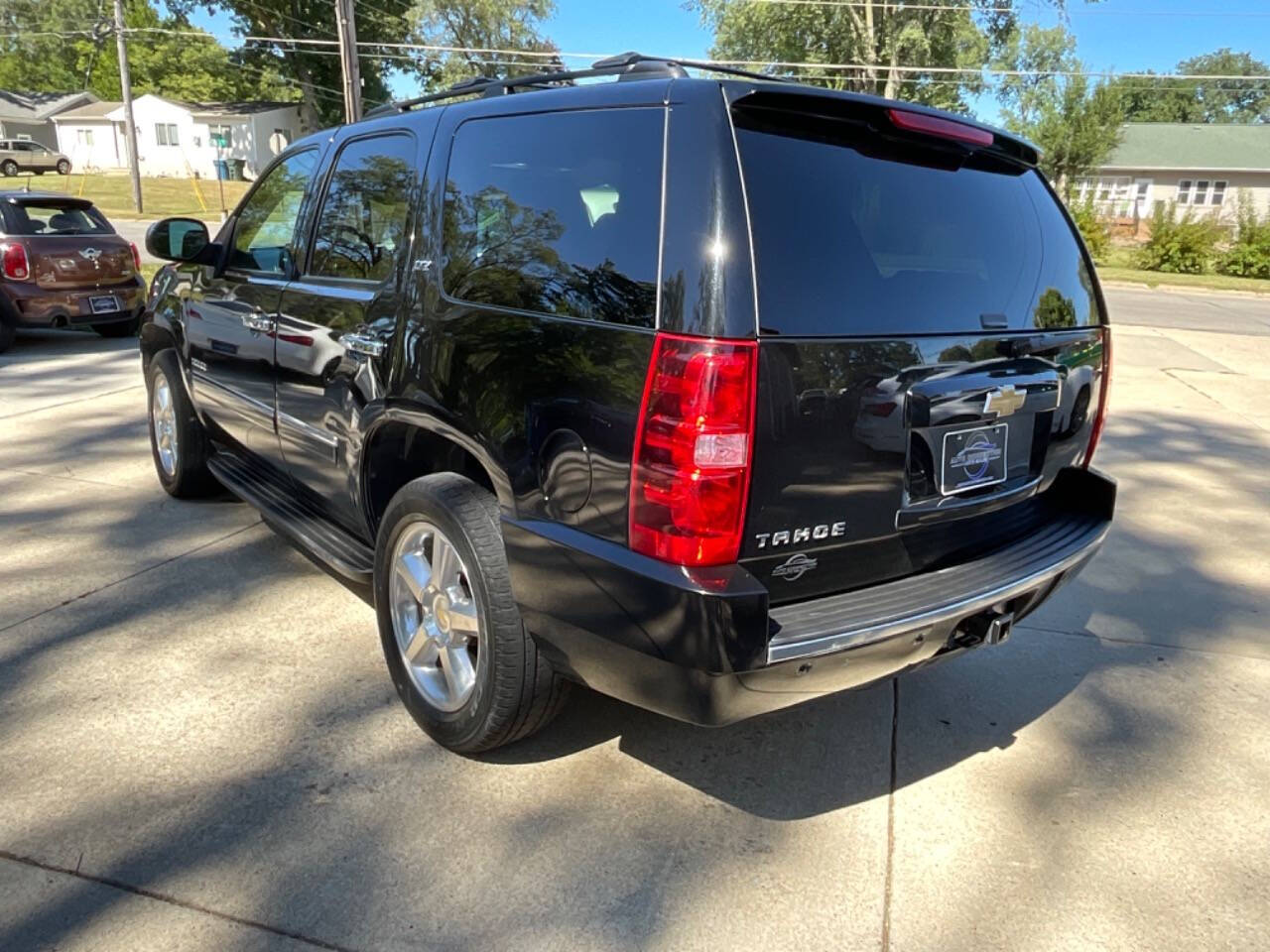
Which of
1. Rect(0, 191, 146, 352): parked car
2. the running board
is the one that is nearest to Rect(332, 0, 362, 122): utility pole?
Rect(0, 191, 146, 352): parked car

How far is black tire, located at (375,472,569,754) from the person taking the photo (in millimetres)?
2545

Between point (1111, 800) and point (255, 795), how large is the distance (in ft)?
8.23

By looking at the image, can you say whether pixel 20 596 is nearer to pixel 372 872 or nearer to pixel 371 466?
pixel 371 466

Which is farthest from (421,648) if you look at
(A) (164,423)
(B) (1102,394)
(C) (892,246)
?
(A) (164,423)

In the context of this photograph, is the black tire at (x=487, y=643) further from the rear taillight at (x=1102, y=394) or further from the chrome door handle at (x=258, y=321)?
the rear taillight at (x=1102, y=394)

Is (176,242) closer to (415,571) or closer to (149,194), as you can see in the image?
(415,571)

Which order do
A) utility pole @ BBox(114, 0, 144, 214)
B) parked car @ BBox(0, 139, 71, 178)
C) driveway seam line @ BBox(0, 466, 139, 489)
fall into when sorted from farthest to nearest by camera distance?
parked car @ BBox(0, 139, 71, 178) < utility pole @ BBox(114, 0, 144, 214) < driveway seam line @ BBox(0, 466, 139, 489)

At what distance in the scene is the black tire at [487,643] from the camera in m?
2.54

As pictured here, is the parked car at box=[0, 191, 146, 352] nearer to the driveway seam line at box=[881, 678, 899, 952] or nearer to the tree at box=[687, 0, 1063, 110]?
the driveway seam line at box=[881, 678, 899, 952]

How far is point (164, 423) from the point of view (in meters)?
5.16

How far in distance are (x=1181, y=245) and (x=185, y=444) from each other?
29.3 meters

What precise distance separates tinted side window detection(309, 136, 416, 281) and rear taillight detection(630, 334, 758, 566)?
Answer: 4.52 feet

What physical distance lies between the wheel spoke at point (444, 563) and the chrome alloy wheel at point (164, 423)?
9.12 feet

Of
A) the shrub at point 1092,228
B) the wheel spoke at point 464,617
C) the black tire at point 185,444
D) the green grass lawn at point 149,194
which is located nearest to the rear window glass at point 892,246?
the wheel spoke at point 464,617
